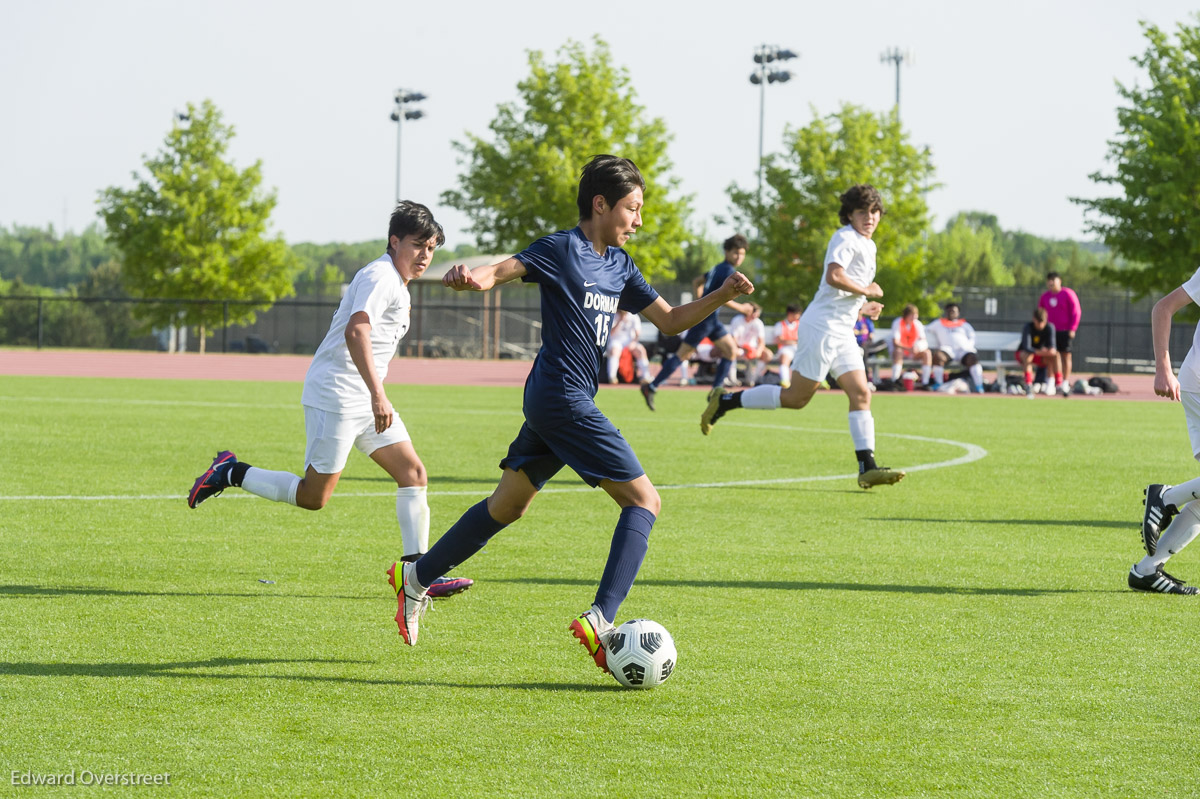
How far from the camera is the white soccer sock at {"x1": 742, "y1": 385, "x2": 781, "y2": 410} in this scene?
11586 mm

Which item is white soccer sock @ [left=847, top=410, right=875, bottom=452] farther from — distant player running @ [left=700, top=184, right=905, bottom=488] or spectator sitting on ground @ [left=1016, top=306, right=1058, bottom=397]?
spectator sitting on ground @ [left=1016, top=306, right=1058, bottom=397]

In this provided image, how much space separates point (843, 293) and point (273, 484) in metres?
5.47

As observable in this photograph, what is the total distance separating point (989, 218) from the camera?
180875mm

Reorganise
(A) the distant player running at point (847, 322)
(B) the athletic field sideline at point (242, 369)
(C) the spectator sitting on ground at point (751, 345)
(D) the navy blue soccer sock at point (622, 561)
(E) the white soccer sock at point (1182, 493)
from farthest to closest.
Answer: (B) the athletic field sideline at point (242, 369) < (C) the spectator sitting on ground at point (751, 345) < (A) the distant player running at point (847, 322) < (E) the white soccer sock at point (1182, 493) < (D) the navy blue soccer sock at point (622, 561)

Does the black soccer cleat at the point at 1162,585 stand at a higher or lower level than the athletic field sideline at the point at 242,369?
lower

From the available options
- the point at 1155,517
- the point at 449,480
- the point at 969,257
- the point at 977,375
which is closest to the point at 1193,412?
the point at 1155,517

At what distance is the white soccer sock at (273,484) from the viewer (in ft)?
21.9

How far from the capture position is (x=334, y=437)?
20.7 feet

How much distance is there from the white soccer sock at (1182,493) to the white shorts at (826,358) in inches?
165

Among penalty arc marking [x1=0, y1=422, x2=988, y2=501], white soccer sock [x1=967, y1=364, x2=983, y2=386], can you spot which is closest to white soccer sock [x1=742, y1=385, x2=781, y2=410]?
penalty arc marking [x1=0, y1=422, x2=988, y2=501]

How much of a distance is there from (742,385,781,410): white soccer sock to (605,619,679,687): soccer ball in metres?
6.99

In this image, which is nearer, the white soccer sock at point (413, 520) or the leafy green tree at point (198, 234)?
the white soccer sock at point (413, 520)

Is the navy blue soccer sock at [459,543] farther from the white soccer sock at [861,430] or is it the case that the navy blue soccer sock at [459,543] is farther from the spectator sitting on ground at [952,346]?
the spectator sitting on ground at [952,346]

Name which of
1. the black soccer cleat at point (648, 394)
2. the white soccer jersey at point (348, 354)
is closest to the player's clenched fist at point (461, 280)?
the white soccer jersey at point (348, 354)
